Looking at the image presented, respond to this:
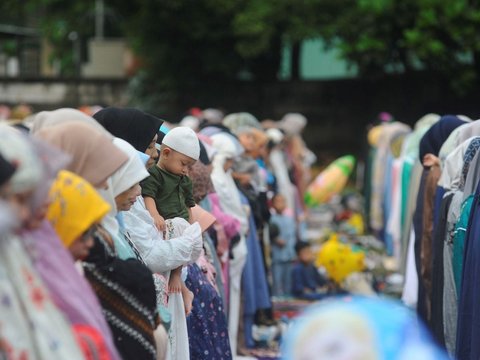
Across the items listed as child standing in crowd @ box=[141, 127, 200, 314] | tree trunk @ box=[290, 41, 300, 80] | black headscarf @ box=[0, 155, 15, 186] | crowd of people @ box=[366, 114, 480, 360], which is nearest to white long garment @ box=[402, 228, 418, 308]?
crowd of people @ box=[366, 114, 480, 360]

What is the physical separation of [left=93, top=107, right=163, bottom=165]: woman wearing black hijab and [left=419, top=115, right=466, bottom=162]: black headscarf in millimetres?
3755

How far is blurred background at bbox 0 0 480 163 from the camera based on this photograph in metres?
22.2

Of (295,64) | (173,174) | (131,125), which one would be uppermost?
(131,125)

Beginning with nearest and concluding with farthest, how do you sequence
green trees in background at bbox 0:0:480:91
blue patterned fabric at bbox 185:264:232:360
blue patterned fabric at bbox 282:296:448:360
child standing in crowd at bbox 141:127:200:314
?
blue patterned fabric at bbox 282:296:448:360, child standing in crowd at bbox 141:127:200:314, blue patterned fabric at bbox 185:264:232:360, green trees in background at bbox 0:0:480:91

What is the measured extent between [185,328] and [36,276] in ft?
7.47

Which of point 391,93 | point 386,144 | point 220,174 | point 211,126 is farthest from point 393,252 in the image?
point 391,93

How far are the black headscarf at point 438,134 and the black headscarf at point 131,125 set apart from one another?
376 cm

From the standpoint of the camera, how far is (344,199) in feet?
57.4

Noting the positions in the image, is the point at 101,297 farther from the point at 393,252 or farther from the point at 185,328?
the point at 393,252

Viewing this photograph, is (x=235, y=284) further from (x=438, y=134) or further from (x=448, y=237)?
(x=448, y=237)

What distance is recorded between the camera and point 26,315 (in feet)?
10.7

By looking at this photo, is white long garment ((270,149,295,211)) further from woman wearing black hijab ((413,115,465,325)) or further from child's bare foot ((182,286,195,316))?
child's bare foot ((182,286,195,316))

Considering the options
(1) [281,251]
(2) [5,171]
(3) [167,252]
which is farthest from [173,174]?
(1) [281,251]

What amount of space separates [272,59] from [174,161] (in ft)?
73.6
